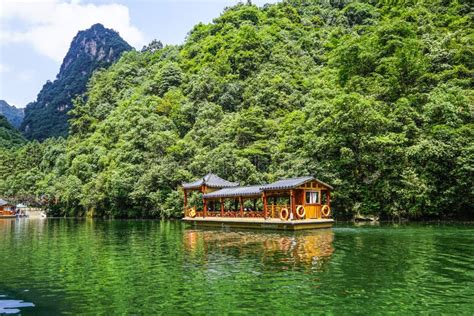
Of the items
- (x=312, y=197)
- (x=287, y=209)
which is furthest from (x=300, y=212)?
(x=312, y=197)

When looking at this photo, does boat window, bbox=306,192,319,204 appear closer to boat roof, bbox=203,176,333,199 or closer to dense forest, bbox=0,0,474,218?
boat roof, bbox=203,176,333,199

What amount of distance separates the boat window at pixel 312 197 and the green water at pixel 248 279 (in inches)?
355

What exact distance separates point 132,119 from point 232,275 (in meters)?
52.0

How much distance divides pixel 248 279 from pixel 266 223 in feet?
51.2

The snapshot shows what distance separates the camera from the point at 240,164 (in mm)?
39125

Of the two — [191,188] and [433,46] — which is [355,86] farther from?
[191,188]

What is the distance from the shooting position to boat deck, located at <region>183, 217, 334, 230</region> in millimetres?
24422

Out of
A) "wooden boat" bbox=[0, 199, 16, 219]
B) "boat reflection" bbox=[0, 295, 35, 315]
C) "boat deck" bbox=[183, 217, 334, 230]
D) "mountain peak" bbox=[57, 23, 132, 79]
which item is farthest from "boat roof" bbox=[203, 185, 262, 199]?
"mountain peak" bbox=[57, 23, 132, 79]

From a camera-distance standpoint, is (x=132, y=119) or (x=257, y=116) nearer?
(x=257, y=116)

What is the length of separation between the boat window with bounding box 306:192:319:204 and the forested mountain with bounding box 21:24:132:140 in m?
119

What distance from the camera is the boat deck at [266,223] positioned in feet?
80.1

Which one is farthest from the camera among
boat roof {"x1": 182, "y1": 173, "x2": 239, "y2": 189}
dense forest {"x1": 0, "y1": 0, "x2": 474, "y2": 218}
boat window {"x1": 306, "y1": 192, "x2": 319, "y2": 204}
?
boat roof {"x1": 182, "y1": 173, "x2": 239, "y2": 189}

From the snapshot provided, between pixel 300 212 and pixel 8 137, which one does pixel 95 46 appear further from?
pixel 300 212

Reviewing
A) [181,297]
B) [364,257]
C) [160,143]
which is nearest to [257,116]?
[160,143]
